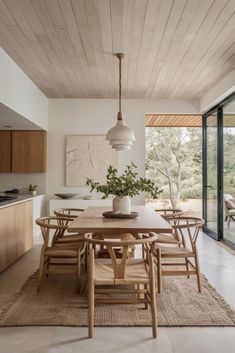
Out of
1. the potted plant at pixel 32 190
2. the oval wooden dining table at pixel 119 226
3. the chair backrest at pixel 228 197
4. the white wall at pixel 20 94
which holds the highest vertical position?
the white wall at pixel 20 94

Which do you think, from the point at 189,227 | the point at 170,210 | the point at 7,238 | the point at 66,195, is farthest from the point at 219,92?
the point at 7,238

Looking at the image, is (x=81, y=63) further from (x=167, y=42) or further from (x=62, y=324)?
(x=62, y=324)

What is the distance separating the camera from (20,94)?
495 cm

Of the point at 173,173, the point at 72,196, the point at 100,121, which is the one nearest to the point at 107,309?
the point at 72,196

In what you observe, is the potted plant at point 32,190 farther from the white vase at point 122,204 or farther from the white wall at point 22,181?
the white vase at point 122,204

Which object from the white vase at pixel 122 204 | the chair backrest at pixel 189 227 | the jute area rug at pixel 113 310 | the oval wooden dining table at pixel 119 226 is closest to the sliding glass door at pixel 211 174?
the chair backrest at pixel 189 227

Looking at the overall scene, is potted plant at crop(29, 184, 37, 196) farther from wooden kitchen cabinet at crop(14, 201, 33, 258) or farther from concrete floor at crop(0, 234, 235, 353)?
concrete floor at crop(0, 234, 235, 353)

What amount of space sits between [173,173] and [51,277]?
306 inches

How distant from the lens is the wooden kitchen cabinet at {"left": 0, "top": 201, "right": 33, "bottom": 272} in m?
4.09

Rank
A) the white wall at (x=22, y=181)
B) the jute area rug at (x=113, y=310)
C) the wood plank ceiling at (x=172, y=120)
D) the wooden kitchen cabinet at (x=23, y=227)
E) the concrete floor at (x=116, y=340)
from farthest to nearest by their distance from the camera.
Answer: the wood plank ceiling at (x=172, y=120), the white wall at (x=22, y=181), the wooden kitchen cabinet at (x=23, y=227), the jute area rug at (x=113, y=310), the concrete floor at (x=116, y=340)

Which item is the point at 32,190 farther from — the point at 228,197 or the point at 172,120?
the point at 172,120

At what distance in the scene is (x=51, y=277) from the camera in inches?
157

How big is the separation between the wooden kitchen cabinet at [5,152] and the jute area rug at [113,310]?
3.35 meters

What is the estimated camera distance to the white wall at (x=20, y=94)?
421 cm
